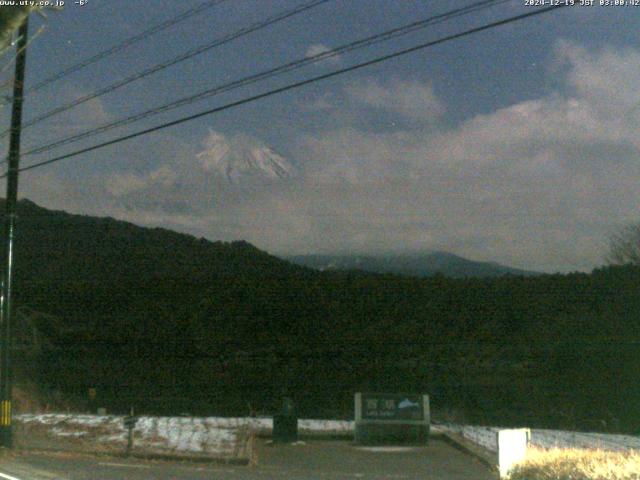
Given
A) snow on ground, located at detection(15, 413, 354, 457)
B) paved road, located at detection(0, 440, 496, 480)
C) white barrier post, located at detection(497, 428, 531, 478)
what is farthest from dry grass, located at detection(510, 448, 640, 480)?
snow on ground, located at detection(15, 413, 354, 457)

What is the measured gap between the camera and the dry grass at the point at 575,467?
9281 mm

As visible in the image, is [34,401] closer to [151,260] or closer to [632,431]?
[632,431]

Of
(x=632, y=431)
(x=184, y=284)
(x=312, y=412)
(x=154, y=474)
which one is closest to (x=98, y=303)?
(x=184, y=284)

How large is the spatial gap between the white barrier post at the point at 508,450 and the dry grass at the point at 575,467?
164mm

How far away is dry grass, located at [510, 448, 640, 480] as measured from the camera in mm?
9281

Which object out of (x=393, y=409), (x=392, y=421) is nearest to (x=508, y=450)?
(x=392, y=421)

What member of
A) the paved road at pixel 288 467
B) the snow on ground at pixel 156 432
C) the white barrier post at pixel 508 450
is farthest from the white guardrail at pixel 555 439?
the white barrier post at pixel 508 450

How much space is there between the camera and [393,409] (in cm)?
2281

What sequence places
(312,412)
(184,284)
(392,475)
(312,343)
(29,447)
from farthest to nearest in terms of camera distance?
1. (184,284)
2. (312,343)
3. (312,412)
4. (29,447)
5. (392,475)

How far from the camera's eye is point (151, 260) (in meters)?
64.7

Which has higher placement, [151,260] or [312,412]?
[151,260]

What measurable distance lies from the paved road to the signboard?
128cm

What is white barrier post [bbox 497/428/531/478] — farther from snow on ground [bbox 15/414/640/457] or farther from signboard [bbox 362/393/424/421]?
signboard [bbox 362/393/424/421]

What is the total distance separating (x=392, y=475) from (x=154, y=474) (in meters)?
4.19
